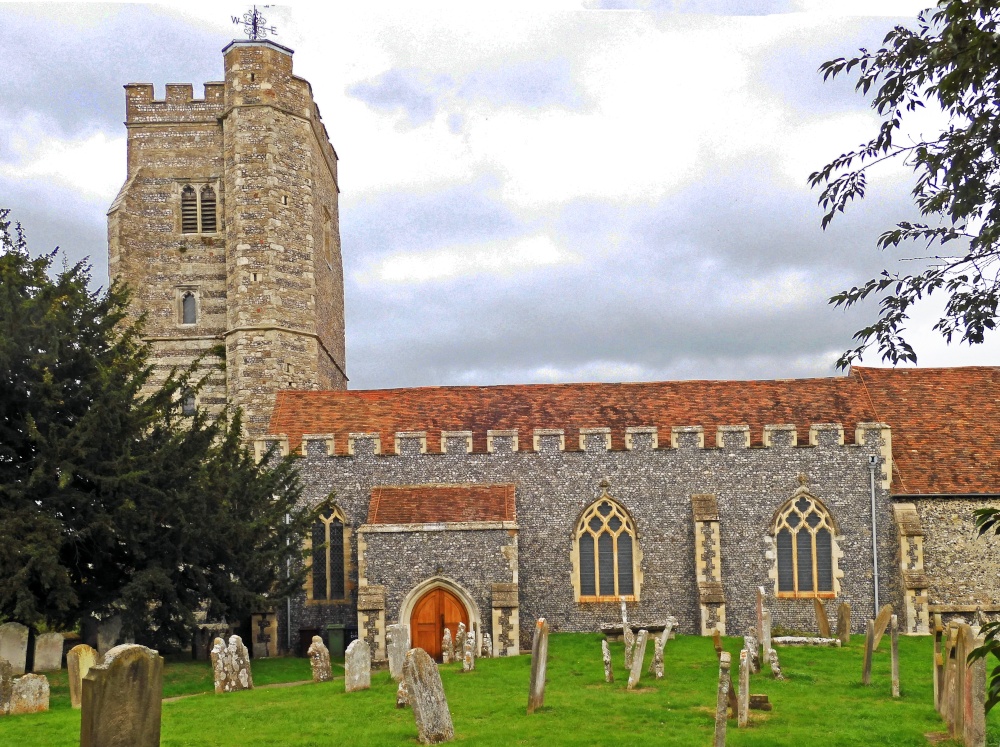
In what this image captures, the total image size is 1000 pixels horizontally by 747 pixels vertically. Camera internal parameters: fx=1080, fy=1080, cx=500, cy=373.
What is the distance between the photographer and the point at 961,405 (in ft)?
90.5

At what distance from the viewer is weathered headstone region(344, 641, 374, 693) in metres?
17.0

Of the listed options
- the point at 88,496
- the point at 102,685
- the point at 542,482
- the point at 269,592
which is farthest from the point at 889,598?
the point at 102,685

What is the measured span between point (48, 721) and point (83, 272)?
381 inches

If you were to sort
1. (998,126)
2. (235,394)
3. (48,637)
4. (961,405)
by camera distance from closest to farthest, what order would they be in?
1. (998,126)
2. (48,637)
3. (961,405)
4. (235,394)

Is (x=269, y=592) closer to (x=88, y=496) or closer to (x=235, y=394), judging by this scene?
(x=88, y=496)

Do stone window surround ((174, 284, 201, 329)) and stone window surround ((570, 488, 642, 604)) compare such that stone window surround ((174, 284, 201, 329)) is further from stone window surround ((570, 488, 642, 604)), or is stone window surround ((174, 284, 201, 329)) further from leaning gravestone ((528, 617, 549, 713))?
leaning gravestone ((528, 617, 549, 713))

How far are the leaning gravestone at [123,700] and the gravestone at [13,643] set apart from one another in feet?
42.4

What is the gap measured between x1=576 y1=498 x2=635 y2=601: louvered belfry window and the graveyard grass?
5.17m

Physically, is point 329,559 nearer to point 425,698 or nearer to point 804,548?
point 804,548

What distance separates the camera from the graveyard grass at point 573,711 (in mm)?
12492

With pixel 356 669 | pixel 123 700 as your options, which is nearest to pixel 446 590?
pixel 356 669

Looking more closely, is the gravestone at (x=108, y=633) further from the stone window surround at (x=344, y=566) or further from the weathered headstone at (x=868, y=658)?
the weathered headstone at (x=868, y=658)

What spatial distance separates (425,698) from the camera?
1219 centimetres

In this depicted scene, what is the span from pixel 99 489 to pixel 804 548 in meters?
15.6
